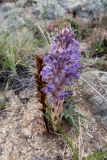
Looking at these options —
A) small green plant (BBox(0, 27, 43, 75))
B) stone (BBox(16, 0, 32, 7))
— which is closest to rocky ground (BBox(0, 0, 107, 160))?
small green plant (BBox(0, 27, 43, 75))

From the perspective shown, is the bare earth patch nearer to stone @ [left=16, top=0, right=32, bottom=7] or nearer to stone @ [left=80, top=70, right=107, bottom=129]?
stone @ [left=80, top=70, right=107, bottom=129]

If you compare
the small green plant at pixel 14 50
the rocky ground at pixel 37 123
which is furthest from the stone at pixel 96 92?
the small green plant at pixel 14 50

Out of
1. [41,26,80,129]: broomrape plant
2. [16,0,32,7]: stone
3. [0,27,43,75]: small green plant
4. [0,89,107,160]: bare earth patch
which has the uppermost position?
[41,26,80,129]: broomrape plant

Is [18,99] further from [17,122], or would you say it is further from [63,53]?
[63,53]

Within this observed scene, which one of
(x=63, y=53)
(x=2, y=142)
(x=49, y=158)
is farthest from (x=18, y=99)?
(x=63, y=53)

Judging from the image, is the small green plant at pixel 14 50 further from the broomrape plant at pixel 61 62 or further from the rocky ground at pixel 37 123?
the broomrape plant at pixel 61 62

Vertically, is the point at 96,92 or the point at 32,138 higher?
the point at 96,92

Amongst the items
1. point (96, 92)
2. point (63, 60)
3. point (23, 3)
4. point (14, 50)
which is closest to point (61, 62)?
point (63, 60)

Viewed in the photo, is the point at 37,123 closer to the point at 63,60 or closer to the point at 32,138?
the point at 32,138

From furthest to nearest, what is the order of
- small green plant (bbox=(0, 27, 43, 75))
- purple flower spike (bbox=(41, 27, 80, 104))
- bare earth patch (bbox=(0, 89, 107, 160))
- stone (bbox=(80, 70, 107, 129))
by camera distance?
small green plant (bbox=(0, 27, 43, 75)) → stone (bbox=(80, 70, 107, 129)) → bare earth patch (bbox=(0, 89, 107, 160)) → purple flower spike (bbox=(41, 27, 80, 104))
